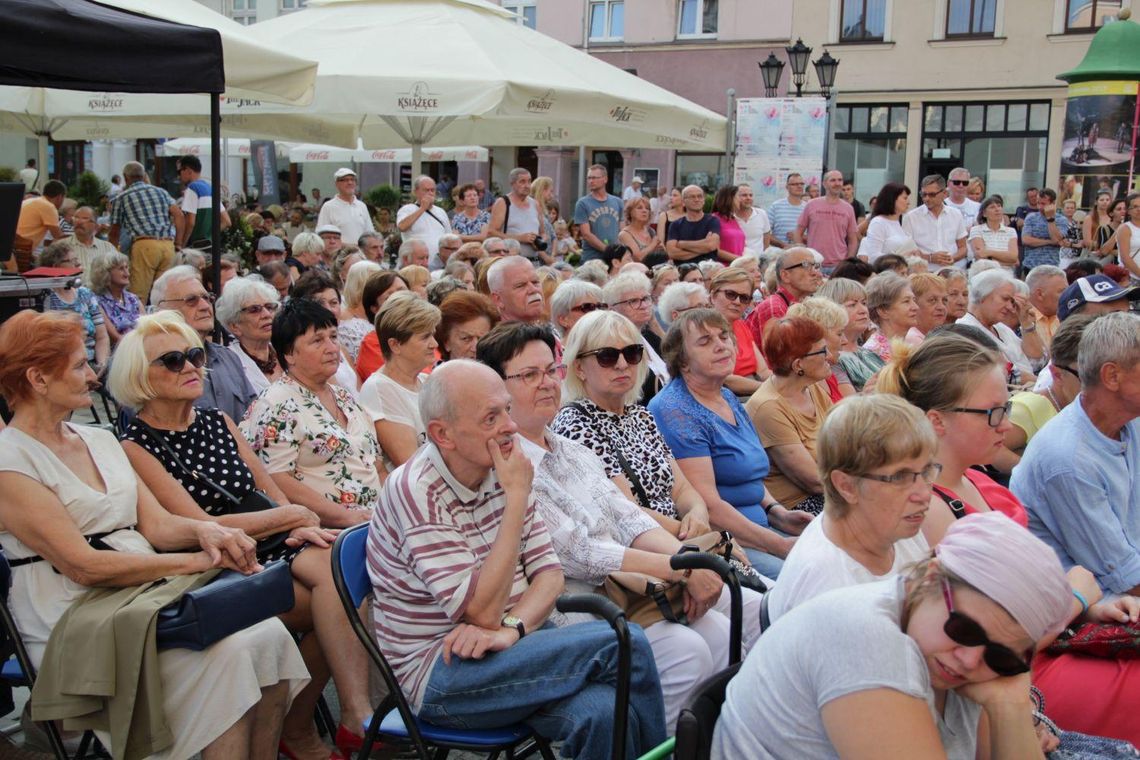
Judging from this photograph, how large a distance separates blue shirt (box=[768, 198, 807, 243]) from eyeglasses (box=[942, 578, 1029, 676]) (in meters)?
11.4

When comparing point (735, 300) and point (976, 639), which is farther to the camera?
point (735, 300)

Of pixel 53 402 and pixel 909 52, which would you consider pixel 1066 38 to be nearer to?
pixel 909 52

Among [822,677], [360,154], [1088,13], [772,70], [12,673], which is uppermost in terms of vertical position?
[1088,13]

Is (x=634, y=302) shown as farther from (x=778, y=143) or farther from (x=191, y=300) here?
(x=778, y=143)

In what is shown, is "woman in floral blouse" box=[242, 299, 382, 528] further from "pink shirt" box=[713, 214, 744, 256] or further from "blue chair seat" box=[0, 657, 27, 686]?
"pink shirt" box=[713, 214, 744, 256]

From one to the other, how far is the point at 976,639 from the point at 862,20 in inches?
1254

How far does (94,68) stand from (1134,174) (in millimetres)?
17418

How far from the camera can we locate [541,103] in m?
9.52

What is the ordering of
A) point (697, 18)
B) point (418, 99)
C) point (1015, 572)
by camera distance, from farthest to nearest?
point (697, 18), point (418, 99), point (1015, 572)

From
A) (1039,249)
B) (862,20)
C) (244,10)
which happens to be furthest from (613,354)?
(244,10)

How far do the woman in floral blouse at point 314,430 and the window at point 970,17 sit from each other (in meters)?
29.6

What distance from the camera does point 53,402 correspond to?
3543 millimetres

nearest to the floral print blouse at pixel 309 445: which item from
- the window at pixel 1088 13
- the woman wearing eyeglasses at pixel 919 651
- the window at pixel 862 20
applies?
the woman wearing eyeglasses at pixel 919 651

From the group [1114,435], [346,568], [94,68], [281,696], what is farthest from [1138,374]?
[94,68]
